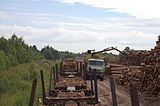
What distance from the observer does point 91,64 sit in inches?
1255

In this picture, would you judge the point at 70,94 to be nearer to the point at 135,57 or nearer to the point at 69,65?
the point at 69,65

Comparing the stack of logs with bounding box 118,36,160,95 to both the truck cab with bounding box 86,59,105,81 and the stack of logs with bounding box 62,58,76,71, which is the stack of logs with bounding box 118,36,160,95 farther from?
the stack of logs with bounding box 62,58,76,71

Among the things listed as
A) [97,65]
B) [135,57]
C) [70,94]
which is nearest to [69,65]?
[97,65]

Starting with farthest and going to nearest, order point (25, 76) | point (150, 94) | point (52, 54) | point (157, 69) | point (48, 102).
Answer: point (52, 54) → point (25, 76) → point (150, 94) → point (157, 69) → point (48, 102)

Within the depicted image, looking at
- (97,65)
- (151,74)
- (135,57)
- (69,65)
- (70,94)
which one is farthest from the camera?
(135,57)

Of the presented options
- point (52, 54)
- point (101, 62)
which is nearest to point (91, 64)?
point (101, 62)

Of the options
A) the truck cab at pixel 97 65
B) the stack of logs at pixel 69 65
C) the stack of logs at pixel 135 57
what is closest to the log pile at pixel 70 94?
the truck cab at pixel 97 65

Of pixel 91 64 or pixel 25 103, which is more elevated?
pixel 91 64

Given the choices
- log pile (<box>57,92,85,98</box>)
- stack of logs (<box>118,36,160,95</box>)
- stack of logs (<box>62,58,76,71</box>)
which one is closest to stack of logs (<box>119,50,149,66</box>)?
stack of logs (<box>62,58,76,71</box>)

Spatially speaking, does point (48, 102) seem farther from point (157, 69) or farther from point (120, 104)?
point (157, 69)

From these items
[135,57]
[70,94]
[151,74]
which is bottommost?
[70,94]

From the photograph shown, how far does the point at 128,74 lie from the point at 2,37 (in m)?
52.4

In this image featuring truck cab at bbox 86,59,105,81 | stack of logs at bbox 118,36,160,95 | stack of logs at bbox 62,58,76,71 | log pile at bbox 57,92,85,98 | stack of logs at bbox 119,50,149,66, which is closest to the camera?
log pile at bbox 57,92,85,98

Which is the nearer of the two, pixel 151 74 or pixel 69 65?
pixel 151 74
